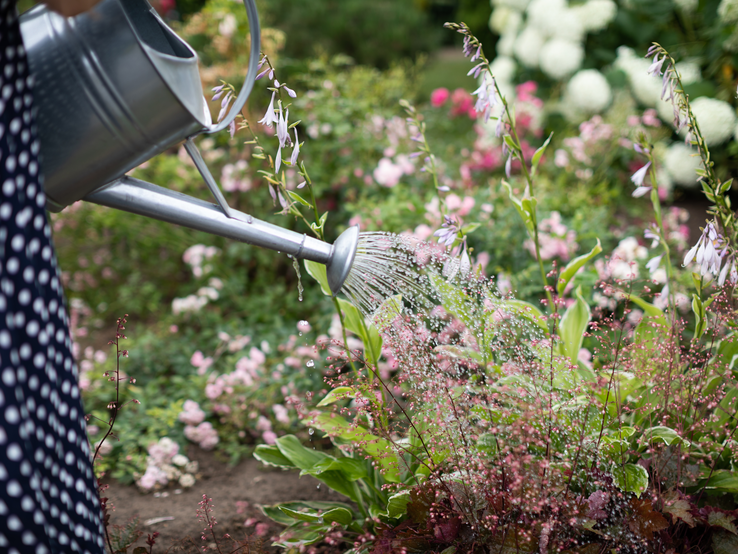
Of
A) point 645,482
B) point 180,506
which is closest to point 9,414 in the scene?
point 645,482

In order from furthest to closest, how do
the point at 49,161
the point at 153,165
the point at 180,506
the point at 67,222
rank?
the point at 153,165 → the point at 67,222 → the point at 180,506 → the point at 49,161

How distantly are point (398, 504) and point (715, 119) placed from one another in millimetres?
3233

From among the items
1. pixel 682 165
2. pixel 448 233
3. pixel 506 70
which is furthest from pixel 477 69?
pixel 506 70

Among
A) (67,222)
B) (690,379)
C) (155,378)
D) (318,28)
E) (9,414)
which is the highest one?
(318,28)

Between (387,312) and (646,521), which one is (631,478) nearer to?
(646,521)

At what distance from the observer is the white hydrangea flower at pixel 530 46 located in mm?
4754

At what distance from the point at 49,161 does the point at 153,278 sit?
3230 mm

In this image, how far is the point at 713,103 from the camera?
3.32 m

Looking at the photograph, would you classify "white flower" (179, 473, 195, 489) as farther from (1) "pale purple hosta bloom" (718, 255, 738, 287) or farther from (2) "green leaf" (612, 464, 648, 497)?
(1) "pale purple hosta bloom" (718, 255, 738, 287)

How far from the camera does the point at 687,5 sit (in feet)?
13.0

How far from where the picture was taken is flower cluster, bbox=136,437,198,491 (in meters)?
2.08

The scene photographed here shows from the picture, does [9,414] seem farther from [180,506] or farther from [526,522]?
[180,506]

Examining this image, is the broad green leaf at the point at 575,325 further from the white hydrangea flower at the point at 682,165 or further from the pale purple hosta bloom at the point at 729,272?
the white hydrangea flower at the point at 682,165

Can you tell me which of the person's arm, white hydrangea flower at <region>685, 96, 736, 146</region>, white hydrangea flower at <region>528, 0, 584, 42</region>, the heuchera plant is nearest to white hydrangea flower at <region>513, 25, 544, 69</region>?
white hydrangea flower at <region>528, 0, 584, 42</region>
